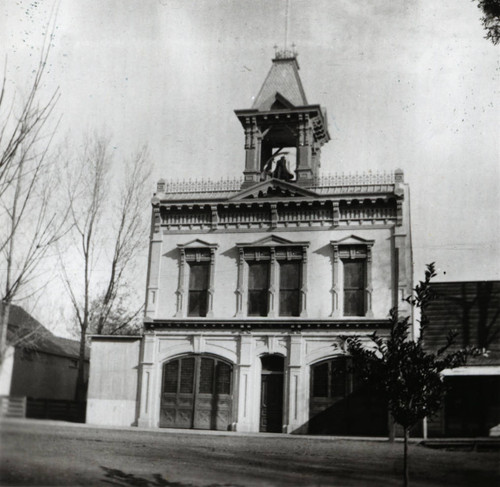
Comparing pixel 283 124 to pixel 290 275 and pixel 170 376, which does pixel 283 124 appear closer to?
pixel 290 275

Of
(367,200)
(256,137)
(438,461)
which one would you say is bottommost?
(438,461)

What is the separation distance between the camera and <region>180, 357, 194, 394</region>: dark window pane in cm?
2266

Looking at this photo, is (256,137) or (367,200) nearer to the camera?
(367,200)

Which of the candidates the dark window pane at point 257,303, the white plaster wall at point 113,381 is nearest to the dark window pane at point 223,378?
the dark window pane at point 257,303

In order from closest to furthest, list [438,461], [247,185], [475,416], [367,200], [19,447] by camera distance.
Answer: [19,447]
[438,461]
[475,416]
[367,200]
[247,185]

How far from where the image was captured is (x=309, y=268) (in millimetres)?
22578

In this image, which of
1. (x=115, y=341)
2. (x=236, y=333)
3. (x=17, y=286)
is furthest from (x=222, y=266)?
(x=17, y=286)

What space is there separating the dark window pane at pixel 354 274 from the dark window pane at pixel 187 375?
6174mm

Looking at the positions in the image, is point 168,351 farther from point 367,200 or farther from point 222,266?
point 367,200

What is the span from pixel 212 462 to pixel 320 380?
29.6 ft

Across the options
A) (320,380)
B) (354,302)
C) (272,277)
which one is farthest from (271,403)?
(354,302)

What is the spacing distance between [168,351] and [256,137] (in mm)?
8740

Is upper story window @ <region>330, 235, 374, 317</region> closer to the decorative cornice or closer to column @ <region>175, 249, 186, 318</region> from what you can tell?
the decorative cornice

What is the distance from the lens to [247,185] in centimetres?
2423
